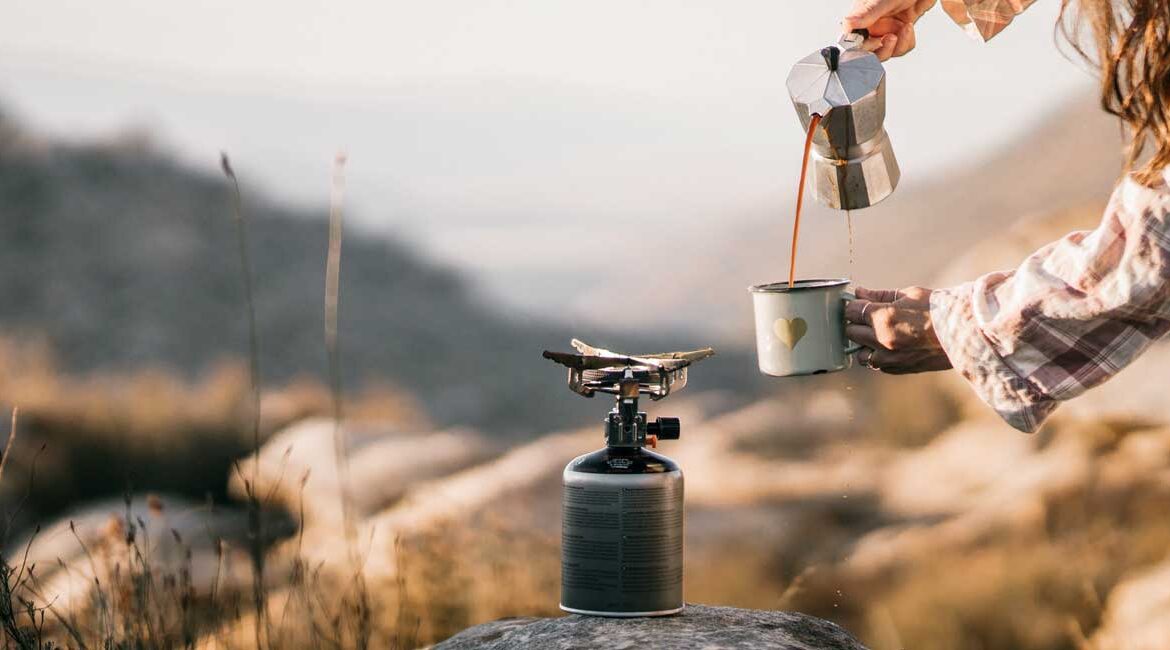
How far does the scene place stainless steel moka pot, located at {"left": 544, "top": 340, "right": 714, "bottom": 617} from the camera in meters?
1.73

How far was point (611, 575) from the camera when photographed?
1.75 metres

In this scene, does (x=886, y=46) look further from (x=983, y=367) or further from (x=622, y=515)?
(x=622, y=515)

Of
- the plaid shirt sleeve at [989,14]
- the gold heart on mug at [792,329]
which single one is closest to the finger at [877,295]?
the gold heart on mug at [792,329]

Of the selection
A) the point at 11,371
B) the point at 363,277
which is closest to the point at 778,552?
the point at 363,277

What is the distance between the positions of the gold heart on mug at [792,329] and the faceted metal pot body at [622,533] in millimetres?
229

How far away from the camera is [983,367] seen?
1707 mm

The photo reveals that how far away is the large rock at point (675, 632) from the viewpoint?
5.61 feet

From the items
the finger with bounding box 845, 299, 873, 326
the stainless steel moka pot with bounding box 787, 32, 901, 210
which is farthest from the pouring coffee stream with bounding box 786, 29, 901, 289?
the finger with bounding box 845, 299, 873, 326

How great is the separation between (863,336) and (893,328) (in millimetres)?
42

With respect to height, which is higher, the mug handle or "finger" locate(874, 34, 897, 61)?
"finger" locate(874, 34, 897, 61)

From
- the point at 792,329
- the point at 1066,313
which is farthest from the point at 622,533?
the point at 1066,313

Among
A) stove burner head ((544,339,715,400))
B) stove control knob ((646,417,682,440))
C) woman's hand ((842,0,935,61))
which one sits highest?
woman's hand ((842,0,935,61))

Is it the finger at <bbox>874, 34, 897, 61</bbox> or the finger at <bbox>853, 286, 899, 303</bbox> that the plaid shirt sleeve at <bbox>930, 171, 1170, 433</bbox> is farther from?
the finger at <bbox>874, 34, 897, 61</bbox>

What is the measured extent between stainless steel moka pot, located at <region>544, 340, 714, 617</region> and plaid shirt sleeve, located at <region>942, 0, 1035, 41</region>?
36.3 inches
